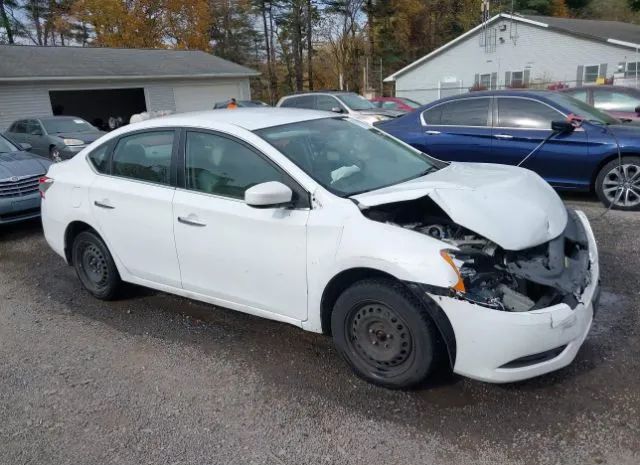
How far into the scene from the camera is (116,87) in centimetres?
2352

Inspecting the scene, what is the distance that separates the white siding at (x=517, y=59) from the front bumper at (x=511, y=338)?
2858cm

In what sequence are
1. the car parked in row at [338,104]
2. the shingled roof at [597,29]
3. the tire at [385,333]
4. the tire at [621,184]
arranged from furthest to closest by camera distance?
the shingled roof at [597,29] → the car parked in row at [338,104] → the tire at [621,184] → the tire at [385,333]

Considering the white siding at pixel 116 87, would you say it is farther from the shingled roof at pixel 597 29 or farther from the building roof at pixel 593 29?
the shingled roof at pixel 597 29

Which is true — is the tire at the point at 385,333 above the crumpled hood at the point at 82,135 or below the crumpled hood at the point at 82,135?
below

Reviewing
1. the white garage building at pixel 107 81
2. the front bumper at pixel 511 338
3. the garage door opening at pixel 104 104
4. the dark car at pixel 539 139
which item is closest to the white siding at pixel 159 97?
the white garage building at pixel 107 81

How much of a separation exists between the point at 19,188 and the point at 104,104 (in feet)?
77.6

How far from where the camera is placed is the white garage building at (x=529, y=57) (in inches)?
1064

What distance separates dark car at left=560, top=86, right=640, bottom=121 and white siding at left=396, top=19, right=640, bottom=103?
1946 cm

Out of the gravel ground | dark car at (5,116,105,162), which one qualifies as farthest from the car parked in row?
the gravel ground

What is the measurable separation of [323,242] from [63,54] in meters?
25.1

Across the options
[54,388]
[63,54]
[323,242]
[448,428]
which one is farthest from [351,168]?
Answer: [63,54]

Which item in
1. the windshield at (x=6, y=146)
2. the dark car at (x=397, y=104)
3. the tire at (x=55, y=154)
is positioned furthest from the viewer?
the dark car at (x=397, y=104)

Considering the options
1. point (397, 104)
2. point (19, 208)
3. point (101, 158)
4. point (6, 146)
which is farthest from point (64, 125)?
point (397, 104)

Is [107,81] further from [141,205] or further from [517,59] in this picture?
[517,59]
